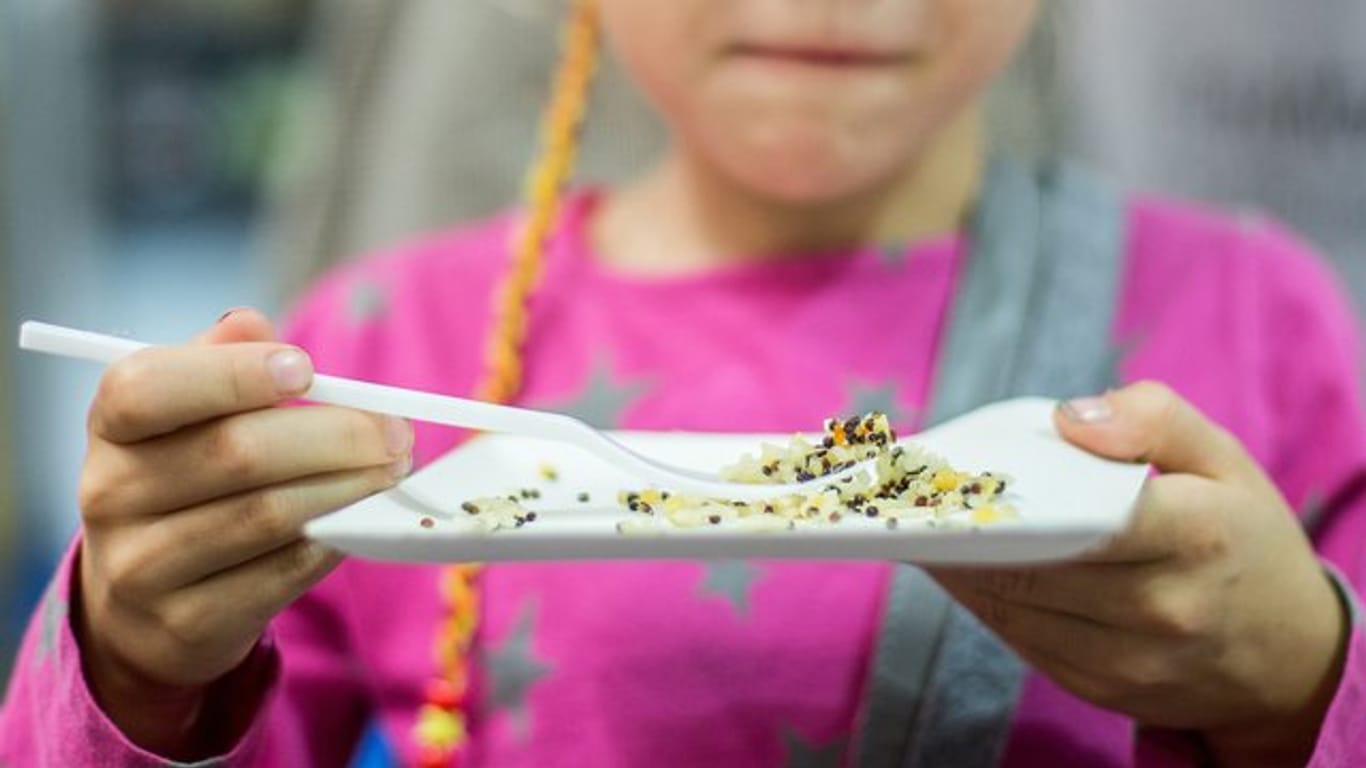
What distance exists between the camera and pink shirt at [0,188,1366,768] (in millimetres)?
594

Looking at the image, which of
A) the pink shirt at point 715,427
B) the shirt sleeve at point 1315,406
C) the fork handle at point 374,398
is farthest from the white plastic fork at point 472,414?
the shirt sleeve at point 1315,406

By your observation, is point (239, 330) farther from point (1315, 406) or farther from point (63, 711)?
point (1315, 406)

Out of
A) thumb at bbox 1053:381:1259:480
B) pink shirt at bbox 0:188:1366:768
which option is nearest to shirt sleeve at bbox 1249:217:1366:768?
pink shirt at bbox 0:188:1366:768

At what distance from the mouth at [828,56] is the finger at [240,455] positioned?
208mm

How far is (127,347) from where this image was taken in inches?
17.7

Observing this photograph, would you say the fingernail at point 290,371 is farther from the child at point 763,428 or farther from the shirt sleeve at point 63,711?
the shirt sleeve at point 63,711

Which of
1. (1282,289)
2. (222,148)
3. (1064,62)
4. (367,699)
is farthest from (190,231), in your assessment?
(1282,289)

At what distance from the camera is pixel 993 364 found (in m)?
0.63

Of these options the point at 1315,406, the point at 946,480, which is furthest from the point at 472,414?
the point at 1315,406

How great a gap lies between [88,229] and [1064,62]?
3.56 ft

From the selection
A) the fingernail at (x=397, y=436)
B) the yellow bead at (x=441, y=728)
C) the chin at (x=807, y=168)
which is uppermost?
the chin at (x=807, y=168)

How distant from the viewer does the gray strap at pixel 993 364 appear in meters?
0.58

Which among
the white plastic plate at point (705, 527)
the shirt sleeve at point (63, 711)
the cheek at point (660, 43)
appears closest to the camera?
the white plastic plate at point (705, 527)

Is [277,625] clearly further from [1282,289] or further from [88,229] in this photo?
[88,229]
